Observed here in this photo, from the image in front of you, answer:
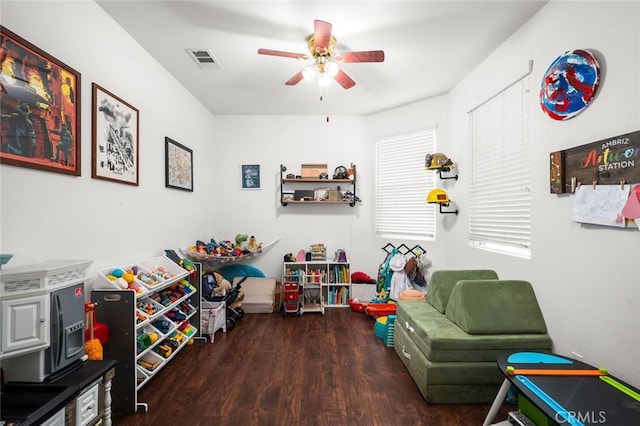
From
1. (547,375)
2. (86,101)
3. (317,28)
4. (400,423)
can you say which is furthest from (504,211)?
(86,101)

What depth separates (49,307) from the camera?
1.26 meters

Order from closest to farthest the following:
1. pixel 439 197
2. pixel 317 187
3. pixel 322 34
Answer: pixel 322 34 < pixel 439 197 < pixel 317 187

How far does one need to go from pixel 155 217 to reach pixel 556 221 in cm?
334

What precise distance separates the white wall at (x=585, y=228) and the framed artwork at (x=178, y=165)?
3338 millimetres

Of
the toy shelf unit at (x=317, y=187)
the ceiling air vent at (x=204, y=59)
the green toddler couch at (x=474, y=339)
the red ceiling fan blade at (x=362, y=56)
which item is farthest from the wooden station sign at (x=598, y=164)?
the ceiling air vent at (x=204, y=59)

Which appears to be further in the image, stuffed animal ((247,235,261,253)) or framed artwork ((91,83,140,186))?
stuffed animal ((247,235,261,253))

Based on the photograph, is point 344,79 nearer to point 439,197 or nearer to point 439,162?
point 439,162

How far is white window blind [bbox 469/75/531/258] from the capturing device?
7.30 ft

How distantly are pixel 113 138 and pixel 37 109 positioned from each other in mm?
594

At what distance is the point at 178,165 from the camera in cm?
304

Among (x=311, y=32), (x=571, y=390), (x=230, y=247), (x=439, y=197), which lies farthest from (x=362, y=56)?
(x=230, y=247)

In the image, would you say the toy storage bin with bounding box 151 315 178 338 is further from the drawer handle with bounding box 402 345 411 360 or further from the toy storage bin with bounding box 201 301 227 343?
the drawer handle with bounding box 402 345 411 360

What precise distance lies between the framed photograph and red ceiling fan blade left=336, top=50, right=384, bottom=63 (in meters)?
2.37

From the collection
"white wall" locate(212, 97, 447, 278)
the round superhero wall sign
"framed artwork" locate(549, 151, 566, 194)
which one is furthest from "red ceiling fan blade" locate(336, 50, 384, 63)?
"white wall" locate(212, 97, 447, 278)
